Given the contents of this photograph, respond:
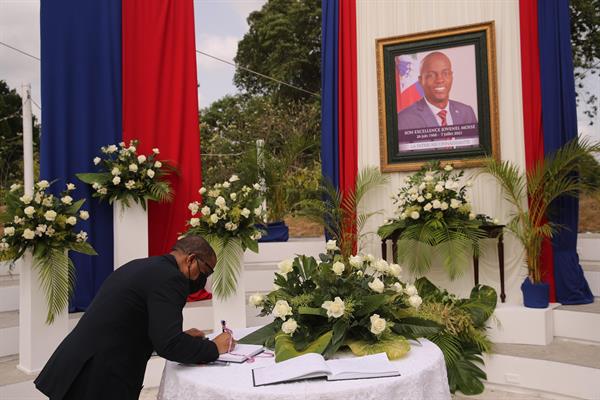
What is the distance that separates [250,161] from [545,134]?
3.31 m

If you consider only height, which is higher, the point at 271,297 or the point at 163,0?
the point at 163,0

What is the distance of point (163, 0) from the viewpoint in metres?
5.88

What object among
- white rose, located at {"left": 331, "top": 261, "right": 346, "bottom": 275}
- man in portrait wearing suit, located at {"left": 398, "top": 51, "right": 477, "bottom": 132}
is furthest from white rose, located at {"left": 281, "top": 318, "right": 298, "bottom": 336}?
man in portrait wearing suit, located at {"left": 398, "top": 51, "right": 477, "bottom": 132}

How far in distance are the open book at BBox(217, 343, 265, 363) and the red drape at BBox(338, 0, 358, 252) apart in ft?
13.7

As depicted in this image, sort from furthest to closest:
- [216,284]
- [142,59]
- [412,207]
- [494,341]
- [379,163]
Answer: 1. [379,163]
2. [142,59]
3. [412,207]
4. [494,341]
5. [216,284]

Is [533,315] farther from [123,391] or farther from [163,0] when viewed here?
[163,0]

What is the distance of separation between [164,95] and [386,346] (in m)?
4.56

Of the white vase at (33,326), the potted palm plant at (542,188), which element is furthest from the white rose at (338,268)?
the potted palm plant at (542,188)

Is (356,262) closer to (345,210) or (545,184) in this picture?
(545,184)

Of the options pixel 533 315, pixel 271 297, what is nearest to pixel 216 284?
pixel 271 297

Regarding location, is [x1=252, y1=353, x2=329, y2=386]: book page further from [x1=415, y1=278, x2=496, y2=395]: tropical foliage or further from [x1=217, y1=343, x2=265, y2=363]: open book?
[x1=415, y1=278, x2=496, y2=395]: tropical foliage

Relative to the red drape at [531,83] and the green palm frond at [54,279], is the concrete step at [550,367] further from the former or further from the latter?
the green palm frond at [54,279]

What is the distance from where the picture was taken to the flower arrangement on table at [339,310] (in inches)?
80.0

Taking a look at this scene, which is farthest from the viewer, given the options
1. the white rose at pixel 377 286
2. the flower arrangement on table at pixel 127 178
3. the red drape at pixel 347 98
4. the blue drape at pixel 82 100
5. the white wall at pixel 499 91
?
the red drape at pixel 347 98
